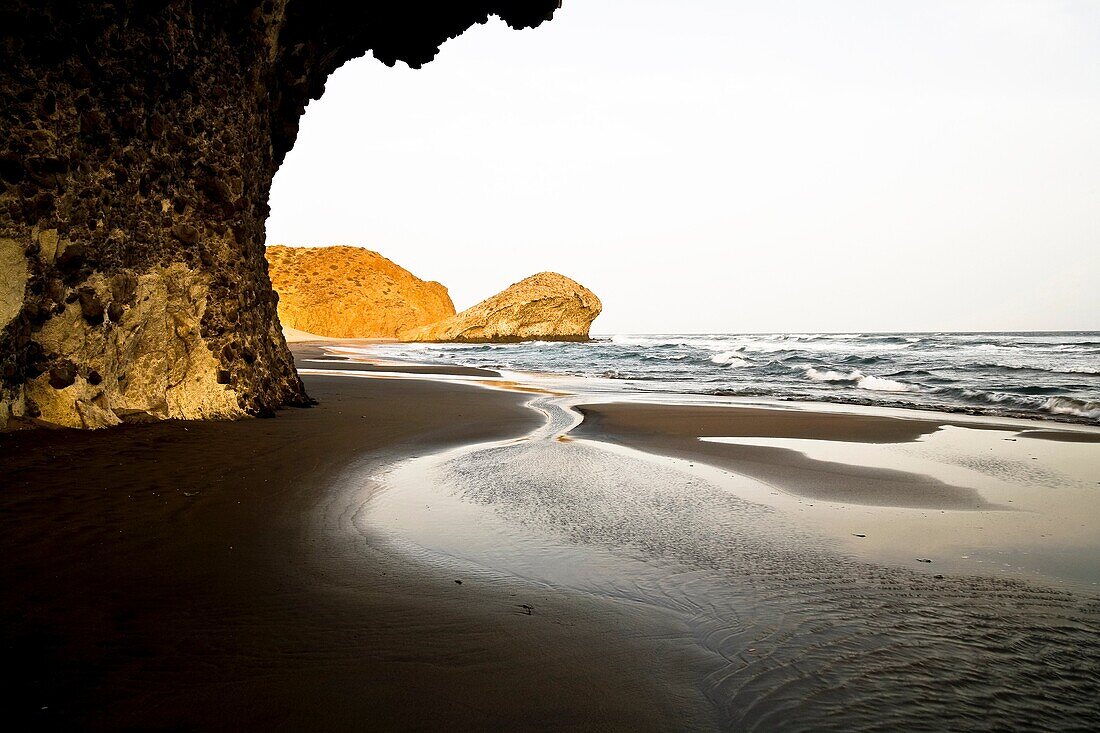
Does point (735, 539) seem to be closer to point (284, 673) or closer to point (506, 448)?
point (284, 673)

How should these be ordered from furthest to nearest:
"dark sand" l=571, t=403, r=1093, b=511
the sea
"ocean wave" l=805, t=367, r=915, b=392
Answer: "ocean wave" l=805, t=367, r=915, b=392
the sea
"dark sand" l=571, t=403, r=1093, b=511

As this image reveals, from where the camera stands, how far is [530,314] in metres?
50.2

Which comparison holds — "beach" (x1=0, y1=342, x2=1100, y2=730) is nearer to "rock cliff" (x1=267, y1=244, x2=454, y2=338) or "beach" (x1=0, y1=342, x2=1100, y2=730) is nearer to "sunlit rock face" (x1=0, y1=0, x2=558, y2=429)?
"sunlit rock face" (x1=0, y1=0, x2=558, y2=429)

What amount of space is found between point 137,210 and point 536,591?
5209 millimetres

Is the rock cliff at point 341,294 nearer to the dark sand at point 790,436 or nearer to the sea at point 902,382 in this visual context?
the sea at point 902,382

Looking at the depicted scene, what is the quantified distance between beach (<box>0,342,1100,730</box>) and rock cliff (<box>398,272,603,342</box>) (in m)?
46.0

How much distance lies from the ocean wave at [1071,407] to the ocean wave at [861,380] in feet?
10.1

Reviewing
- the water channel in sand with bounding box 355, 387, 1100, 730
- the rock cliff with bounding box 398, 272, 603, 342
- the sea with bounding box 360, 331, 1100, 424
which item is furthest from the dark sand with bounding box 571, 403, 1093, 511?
the rock cliff with bounding box 398, 272, 603, 342

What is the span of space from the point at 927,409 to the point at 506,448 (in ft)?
21.6

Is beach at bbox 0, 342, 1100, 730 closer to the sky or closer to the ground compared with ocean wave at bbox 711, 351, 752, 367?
closer to the ground

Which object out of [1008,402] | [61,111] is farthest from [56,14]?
[1008,402]

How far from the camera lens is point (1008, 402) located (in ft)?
29.0

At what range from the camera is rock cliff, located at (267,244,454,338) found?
224ft

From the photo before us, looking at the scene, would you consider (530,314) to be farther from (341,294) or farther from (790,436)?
(790,436)
